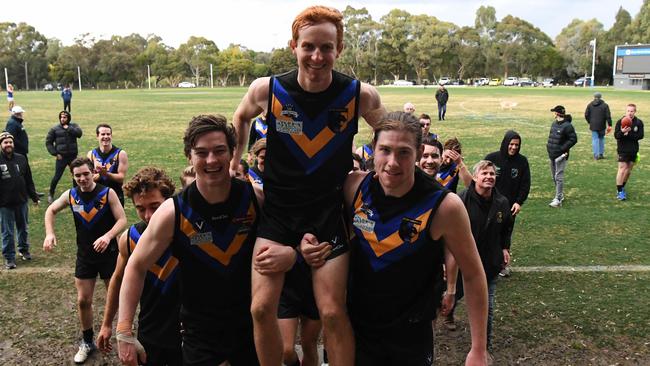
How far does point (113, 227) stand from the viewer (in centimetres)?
559

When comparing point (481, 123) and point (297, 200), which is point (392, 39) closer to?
point (481, 123)

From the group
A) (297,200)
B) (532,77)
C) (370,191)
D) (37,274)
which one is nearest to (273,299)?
(297,200)

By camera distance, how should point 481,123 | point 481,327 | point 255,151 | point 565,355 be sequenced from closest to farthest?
point 481,327
point 255,151
point 565,355
point 481,123

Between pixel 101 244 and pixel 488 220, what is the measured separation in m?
3.62

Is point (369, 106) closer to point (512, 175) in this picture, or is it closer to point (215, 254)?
point (215, 254)

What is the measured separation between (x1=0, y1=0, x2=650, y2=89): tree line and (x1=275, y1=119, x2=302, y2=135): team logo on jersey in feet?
309

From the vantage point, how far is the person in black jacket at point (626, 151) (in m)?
11.9

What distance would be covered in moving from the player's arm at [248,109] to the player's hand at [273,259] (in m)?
0.72

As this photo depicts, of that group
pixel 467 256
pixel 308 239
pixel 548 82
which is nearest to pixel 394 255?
pixel 467 256

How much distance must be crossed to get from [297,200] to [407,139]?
79cm

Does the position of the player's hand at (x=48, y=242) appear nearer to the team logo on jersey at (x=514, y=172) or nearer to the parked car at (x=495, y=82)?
the team logo on jersey at (x=514, y=172)

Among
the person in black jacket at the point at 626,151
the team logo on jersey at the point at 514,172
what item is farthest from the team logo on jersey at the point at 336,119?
the person in black jacket at the point at 626,151

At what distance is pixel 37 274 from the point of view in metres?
7.58

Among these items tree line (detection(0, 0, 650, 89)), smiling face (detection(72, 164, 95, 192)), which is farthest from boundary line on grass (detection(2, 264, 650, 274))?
tree line (detection(0, 0, 650, 89))
